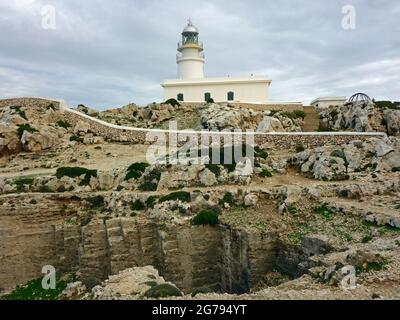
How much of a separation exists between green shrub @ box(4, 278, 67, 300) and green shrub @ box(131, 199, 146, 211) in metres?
4.48

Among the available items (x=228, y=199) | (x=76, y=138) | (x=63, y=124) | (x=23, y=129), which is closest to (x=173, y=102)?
(x=63, y=124)

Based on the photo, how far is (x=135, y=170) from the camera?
21.3 meters

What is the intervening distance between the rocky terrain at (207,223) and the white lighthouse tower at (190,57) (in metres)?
19.2

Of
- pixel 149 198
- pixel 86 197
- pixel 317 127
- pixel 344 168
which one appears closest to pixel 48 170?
pixel 86 197

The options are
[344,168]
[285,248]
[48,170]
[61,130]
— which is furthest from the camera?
[61,130]

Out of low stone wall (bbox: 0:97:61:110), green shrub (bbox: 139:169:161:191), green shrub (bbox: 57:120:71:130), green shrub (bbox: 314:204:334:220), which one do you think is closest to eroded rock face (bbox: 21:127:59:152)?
green shrub (bbox: 57:120:71:130)

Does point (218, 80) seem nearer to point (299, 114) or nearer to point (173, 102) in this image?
point (173, 102)

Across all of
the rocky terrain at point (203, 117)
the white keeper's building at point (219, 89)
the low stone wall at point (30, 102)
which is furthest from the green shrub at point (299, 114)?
the low stone wall at point (30, 102)

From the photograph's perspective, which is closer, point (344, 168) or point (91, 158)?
point (344, 168)

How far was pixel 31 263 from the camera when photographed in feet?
61.8

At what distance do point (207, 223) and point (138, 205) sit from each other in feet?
12.2

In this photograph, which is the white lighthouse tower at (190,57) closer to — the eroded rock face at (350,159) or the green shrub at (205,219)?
the eroded rock face at (350,159)
